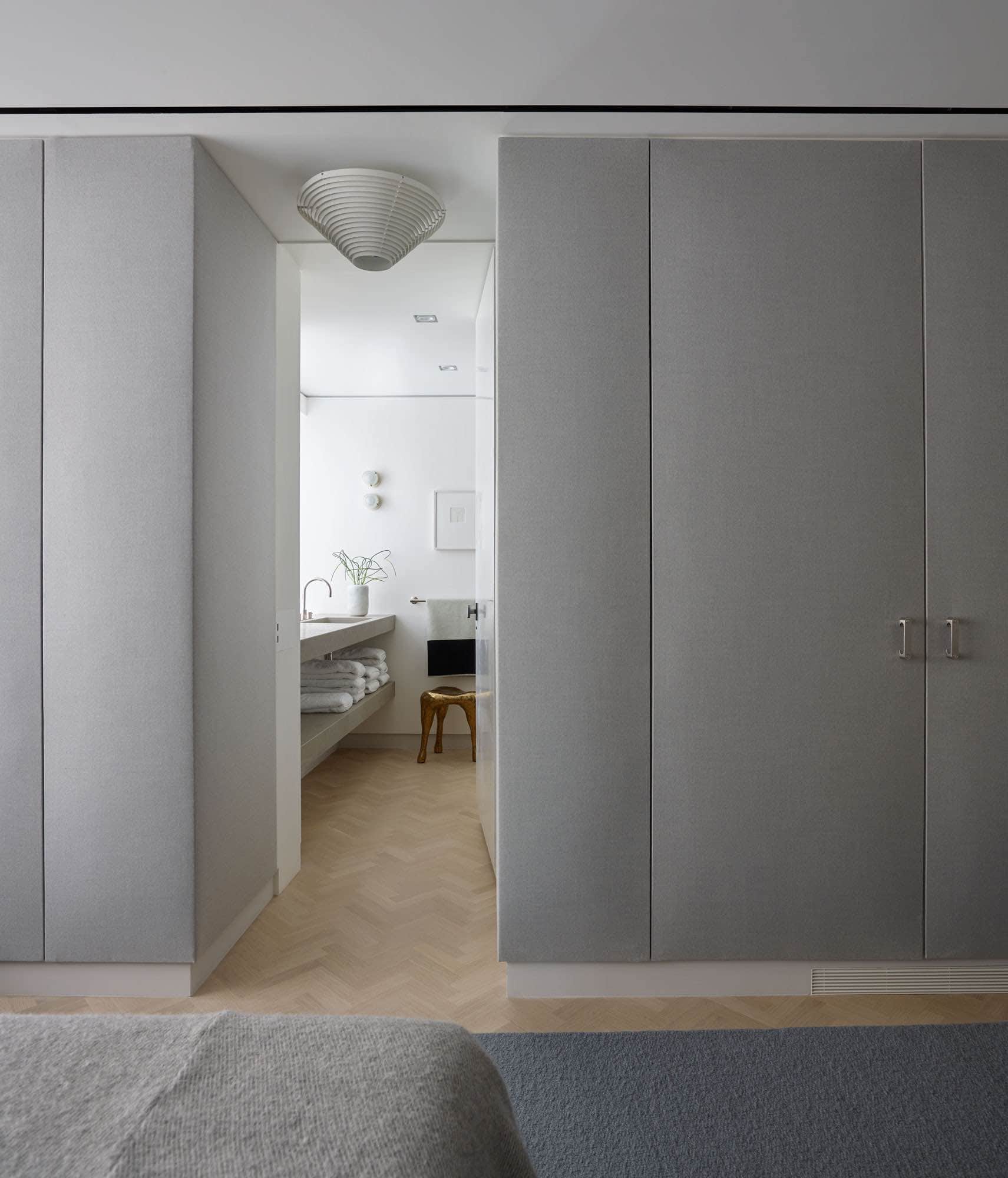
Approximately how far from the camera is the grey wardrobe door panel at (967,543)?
2273mm

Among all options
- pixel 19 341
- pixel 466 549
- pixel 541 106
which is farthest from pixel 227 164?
pixel 466 549

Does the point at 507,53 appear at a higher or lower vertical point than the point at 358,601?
higher

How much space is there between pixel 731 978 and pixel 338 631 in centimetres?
254

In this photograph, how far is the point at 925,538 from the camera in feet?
7.49

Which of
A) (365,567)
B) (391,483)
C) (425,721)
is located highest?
(391,483)

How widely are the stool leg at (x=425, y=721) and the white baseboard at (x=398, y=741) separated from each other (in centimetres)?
38

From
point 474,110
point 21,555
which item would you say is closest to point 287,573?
point 21,555

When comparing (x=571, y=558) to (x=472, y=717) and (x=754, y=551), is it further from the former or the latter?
(x=472, y=717)

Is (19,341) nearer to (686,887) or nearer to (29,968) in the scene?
(29,968)

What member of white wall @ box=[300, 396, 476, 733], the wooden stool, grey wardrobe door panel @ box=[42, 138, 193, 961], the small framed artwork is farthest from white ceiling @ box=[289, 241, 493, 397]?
the wooden stool

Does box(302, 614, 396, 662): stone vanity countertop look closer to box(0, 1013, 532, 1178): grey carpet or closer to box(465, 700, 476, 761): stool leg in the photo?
box(465, 700, 476, 761): stool leg

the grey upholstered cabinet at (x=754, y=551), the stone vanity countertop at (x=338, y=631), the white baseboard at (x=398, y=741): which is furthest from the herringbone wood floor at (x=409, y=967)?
the white baseboard at (x=398, y=741)

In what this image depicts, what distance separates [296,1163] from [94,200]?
96.6 inches

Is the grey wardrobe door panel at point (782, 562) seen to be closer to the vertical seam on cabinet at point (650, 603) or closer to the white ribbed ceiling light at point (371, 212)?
the vertical seam on cabinet at point (650, 603)
